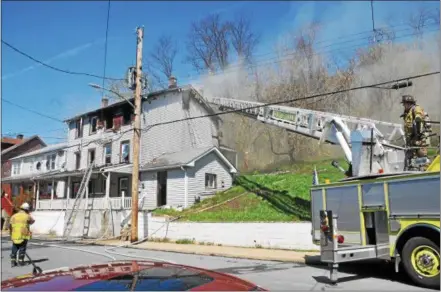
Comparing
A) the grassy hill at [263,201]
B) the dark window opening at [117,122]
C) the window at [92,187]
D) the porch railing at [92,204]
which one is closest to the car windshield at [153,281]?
the grassy hill at [263,201]

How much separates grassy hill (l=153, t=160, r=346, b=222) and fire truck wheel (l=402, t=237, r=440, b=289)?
9086 millimetres

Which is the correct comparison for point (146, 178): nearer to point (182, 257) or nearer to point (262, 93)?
point (262, 93)

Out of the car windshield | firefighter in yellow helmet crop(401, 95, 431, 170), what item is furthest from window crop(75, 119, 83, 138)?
the car windshield

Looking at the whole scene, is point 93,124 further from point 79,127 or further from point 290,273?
point 290,273

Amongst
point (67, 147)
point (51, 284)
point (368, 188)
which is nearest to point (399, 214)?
point (368, 188)

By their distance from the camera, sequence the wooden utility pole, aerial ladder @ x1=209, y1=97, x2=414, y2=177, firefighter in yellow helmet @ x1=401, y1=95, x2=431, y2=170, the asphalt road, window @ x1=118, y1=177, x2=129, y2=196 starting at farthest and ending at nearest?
window @ x1=118, y1=177, x2=129, y2=196 → the wooden utility pole → aerial ladder @ x1=209, y1=97, x2=414, y2=177 → firefighter in yellow helmet @ x1=401, y1=95, x2=431, y2=170 → the asphalt road

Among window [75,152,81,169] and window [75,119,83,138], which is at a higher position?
window [75,119,83,138]

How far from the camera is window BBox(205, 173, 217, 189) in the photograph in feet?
96.8

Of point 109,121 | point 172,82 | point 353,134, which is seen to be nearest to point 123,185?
point 109,121

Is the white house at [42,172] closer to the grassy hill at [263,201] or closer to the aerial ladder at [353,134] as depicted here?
the grassy hill at [263,201]

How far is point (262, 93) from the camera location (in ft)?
116

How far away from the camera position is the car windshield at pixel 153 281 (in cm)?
288

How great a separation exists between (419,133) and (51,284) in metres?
9.89

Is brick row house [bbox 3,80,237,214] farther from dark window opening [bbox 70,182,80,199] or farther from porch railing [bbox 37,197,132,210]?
dark window opening [bbox 70,182,80,199]
